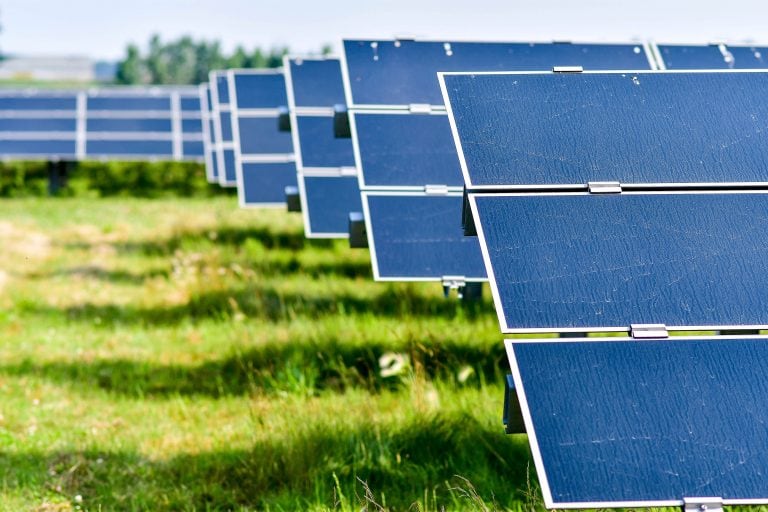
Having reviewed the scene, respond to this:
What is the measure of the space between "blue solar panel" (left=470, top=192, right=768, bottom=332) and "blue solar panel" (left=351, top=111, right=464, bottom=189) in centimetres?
289

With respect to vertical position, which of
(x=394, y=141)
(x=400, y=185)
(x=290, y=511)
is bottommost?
(x=290, y=511)

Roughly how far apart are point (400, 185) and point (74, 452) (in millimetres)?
2705

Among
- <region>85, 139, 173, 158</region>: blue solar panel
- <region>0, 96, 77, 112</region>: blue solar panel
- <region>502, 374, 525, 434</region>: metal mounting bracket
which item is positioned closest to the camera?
<region>502, 374, 525, 434</region>: metal mounting bracket

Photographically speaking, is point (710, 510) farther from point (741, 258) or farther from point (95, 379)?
point (95, 379)

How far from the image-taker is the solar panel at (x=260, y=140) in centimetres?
1319

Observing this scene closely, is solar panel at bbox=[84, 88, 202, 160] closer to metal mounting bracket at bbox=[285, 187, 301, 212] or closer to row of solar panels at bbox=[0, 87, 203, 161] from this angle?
row of solar panels at bbox=[0, 87, 203, 161]

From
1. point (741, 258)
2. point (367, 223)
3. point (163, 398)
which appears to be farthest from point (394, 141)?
point (741, 258)

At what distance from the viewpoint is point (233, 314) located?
907 cm

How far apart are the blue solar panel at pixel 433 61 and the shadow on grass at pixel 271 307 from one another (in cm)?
179

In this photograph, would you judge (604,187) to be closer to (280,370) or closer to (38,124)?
(280,370)

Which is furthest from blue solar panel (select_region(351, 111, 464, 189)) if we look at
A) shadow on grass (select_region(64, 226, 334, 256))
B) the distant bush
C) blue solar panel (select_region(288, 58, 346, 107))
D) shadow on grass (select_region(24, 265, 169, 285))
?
the distant bush

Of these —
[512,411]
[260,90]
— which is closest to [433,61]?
[512,411]

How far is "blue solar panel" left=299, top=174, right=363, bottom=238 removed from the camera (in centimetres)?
858

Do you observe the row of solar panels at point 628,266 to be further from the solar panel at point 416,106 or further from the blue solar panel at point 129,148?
the blue solar panel at point 129,148
